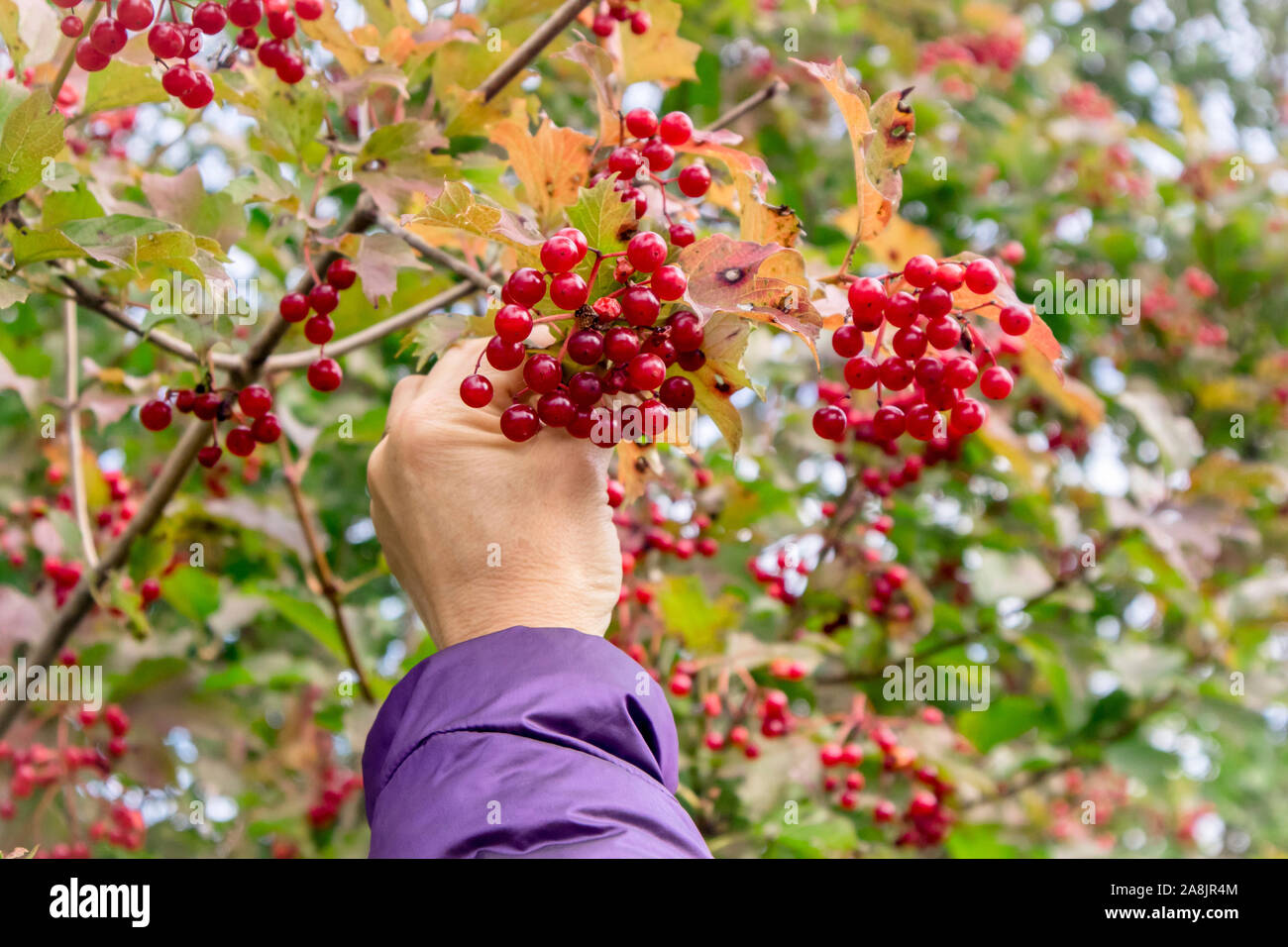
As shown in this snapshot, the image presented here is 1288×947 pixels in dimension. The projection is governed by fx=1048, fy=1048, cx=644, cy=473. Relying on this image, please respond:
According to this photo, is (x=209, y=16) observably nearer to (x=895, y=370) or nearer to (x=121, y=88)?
(x=121, y=88)

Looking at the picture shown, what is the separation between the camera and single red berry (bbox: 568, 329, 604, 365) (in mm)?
1088

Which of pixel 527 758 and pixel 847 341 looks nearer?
pixel 527 758

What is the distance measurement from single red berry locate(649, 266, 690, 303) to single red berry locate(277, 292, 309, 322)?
22.0 inches

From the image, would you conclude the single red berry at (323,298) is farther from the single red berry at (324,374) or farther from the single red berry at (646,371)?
the single red berry at (646,371)

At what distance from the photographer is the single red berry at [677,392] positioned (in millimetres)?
1133

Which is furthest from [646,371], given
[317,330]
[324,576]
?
[324,576]

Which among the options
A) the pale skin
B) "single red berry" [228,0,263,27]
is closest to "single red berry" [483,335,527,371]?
the pale skin

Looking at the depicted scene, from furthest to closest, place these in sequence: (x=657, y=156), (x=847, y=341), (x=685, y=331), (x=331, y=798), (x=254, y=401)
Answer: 1. (x=331, y=798)
2. (x=254, y=401)
3. (x=657, y=156)
4. (x=847, y=341)
5. (x=685, y=331)

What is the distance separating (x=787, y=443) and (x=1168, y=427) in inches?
38.3

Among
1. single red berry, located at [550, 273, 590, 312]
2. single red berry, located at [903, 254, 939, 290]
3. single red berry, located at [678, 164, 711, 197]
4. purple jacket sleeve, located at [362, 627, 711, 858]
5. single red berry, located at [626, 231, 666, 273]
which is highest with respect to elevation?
single red berry, located at [678, 164, 711, 197]

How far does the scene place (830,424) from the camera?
4.05ft

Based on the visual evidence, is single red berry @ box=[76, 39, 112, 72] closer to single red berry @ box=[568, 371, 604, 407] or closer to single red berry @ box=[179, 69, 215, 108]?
single red berry @ box=[179, 69, 215, 108]

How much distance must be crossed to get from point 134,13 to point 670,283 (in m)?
0.74
